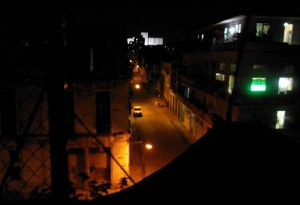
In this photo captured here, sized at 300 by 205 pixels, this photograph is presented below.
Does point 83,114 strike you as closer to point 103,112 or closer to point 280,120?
point 103,112

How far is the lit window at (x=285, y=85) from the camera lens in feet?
77.0

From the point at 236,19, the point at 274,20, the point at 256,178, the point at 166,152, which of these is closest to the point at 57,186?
the point at 256,178

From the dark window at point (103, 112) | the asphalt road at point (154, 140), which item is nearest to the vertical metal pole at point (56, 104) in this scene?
the dark window at point (103, 112)

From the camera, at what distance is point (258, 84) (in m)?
23.0

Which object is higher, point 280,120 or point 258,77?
point 258,77

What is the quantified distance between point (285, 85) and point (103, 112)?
15706 millimetres

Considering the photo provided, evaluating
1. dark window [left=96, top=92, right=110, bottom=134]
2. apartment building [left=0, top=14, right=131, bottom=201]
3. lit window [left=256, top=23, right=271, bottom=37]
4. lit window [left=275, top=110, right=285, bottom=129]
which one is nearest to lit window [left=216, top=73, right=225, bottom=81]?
lit window [left=256, top=23, right=271, bottom=37]

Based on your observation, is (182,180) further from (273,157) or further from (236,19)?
(236,19)

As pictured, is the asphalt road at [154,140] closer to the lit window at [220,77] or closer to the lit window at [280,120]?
the lit window at [220,77]

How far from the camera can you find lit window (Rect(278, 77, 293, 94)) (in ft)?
77.0

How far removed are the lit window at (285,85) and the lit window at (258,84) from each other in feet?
5.13

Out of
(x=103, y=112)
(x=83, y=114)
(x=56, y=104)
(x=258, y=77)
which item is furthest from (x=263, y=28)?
(x=56, y=104)

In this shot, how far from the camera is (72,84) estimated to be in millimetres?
16094

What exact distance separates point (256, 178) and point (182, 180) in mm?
589
